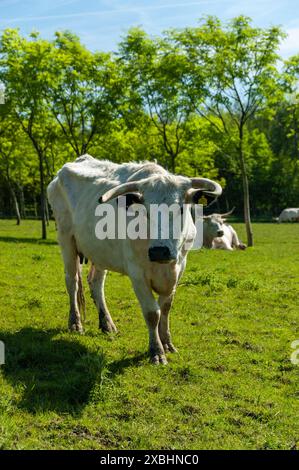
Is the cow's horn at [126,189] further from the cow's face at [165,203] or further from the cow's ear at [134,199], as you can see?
the cow's ear at [134,199]

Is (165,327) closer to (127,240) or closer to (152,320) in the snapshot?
(152,320)

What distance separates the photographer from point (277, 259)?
60.3 feet

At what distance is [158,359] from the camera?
251 inches

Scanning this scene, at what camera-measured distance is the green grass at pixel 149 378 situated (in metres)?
4.59

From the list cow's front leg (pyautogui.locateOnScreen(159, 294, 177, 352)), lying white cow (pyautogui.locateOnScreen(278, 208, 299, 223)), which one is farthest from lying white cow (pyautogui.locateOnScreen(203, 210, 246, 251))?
lying white cow (pyautogui.locateOnScreen(278, 208, 299, 223))

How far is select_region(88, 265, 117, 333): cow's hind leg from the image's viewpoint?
313 inches

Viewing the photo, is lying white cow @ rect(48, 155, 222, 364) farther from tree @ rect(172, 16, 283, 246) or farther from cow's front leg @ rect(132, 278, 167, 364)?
tree @ rect(172, 16, 283, 246)

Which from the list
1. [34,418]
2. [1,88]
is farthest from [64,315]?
[1,88]

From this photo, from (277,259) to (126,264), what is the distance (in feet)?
40.8

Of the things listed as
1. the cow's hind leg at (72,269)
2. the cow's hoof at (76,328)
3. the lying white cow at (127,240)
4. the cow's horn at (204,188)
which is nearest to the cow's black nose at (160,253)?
Result: the lying white cow at (127,240)

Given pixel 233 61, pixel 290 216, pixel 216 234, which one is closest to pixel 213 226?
pixel 216 234

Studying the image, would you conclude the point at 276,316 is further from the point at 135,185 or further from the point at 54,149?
the point at 54,149

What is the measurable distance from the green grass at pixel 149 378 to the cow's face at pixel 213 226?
376 inches

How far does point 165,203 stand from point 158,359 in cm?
190
